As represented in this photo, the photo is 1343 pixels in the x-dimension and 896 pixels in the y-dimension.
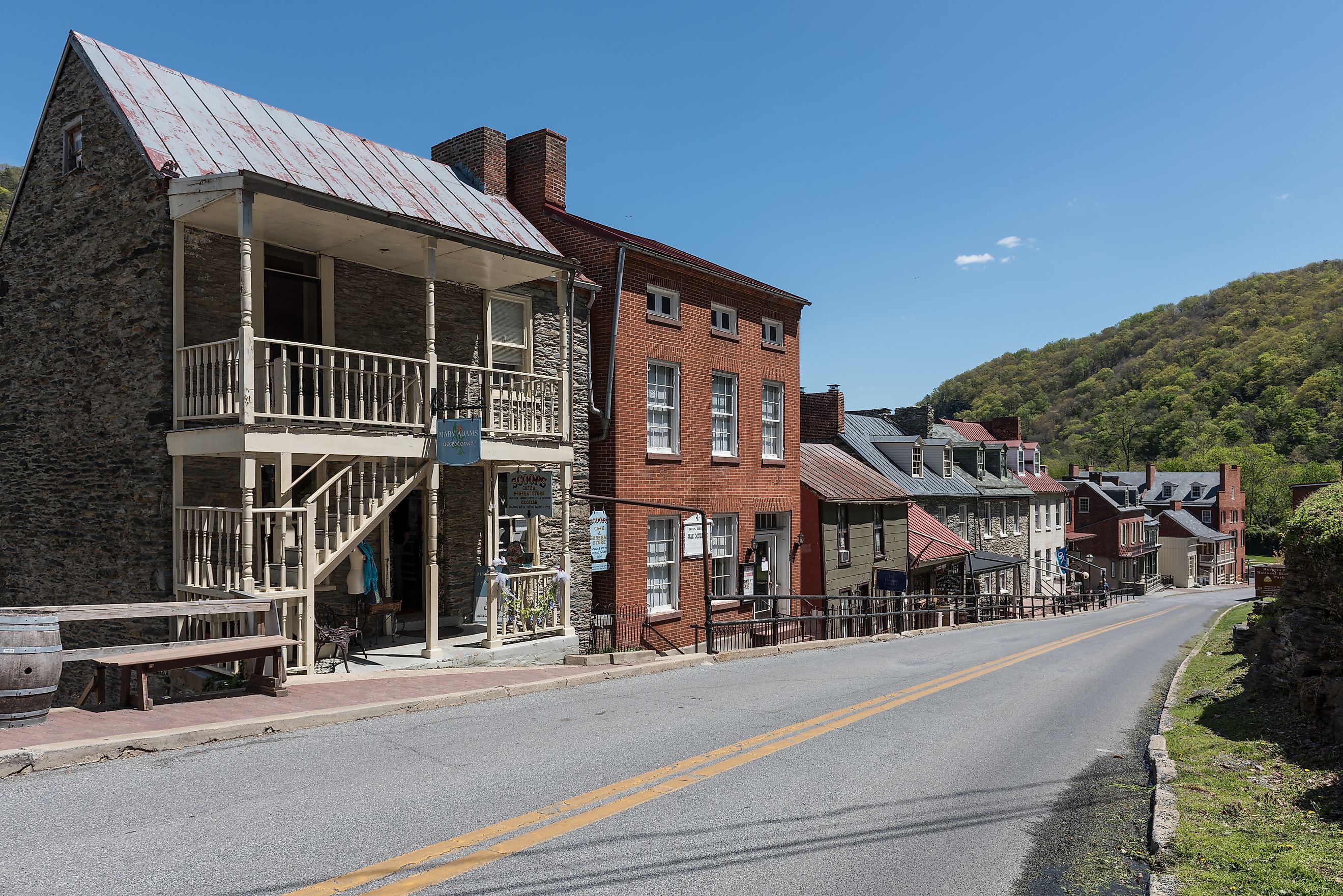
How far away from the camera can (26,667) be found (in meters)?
7.57

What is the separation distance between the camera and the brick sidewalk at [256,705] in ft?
24.7

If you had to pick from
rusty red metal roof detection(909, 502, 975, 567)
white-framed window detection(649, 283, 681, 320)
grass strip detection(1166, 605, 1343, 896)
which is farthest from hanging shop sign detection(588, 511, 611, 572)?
rusty red metal roof detection(909, 502, 975, 567)

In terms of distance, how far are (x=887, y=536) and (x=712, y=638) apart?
15222 mm

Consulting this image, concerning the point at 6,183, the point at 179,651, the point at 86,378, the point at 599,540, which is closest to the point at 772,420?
the point at 599,540

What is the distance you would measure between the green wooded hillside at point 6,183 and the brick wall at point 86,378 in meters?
32.4

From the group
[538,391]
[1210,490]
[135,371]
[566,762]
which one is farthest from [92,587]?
[1210,490]

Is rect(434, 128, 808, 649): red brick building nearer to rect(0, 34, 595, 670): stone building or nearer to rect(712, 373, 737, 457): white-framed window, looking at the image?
rect(712, 373, 737, 457): white-framed window

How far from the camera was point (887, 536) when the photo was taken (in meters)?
29.5

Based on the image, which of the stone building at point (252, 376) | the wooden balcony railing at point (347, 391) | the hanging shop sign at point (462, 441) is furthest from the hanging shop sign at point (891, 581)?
the hanging shop sign at point (462, 441)

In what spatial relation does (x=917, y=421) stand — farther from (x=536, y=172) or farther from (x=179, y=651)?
(x=179, y=651)

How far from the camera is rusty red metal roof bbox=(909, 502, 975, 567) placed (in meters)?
31.8

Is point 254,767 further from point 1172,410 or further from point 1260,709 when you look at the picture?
point 1172,410

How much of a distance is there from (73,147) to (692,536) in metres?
13.2

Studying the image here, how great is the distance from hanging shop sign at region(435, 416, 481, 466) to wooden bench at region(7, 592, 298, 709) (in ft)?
10.9
